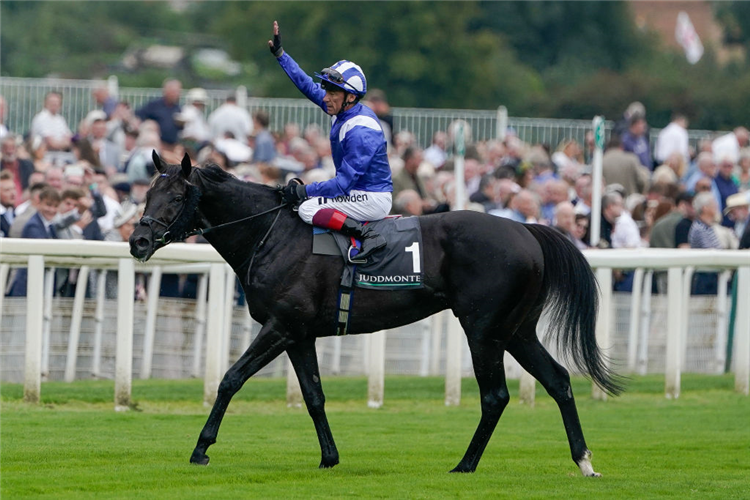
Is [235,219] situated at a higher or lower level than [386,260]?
higher

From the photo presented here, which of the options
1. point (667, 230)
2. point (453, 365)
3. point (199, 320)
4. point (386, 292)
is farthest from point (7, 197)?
point (667, 230)

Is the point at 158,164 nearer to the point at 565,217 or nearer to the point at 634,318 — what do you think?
the point at 565,217

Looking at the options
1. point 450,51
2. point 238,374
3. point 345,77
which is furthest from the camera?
point 450,51

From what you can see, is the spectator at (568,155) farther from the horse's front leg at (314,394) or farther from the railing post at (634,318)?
the horse's front leg at (314,394)

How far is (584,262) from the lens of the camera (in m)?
8.84

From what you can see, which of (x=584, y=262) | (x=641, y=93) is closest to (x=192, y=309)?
(x=584, y=262)

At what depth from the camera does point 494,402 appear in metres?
8.59

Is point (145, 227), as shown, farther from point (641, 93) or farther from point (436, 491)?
point (641, 93)

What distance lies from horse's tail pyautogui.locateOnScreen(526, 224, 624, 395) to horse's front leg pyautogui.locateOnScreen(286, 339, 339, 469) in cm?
142

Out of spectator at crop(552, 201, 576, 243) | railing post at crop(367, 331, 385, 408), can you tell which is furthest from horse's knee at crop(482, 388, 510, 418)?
spectator at crop(552, 201, 576, 243)

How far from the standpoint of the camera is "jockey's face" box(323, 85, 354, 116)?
862 centimetres

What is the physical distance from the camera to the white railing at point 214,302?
10.4 metres

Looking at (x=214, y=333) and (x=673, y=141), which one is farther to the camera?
(x=673, y=141)

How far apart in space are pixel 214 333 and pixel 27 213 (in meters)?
2.22
